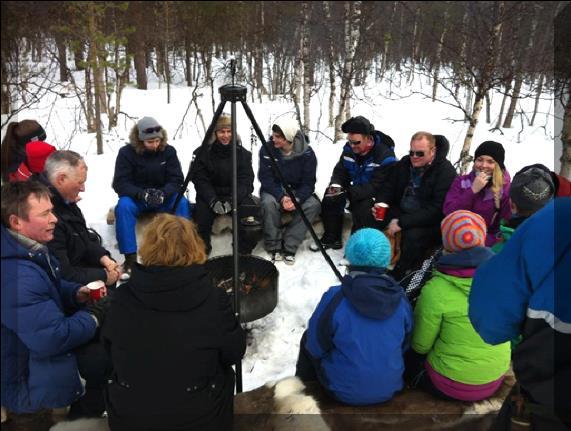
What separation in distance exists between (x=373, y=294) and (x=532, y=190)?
130 centimetres

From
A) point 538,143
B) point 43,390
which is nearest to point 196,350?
point 43,390

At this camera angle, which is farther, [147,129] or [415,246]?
[147,129]

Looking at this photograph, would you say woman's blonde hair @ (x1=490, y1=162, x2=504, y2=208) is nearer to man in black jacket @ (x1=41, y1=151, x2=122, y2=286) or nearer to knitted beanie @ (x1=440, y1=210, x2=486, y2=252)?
knitted beanie @ (x1=440, y1=210, x2=486, y2=252)

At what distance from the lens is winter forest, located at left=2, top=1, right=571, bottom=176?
19.7ft

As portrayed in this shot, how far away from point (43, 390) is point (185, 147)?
22.8ft

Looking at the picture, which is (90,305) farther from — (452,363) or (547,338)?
(547,338)

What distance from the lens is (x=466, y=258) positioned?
2.07 m

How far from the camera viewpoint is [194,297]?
171 cm

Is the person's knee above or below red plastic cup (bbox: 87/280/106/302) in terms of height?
above

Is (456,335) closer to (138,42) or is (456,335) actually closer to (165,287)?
(165,287)

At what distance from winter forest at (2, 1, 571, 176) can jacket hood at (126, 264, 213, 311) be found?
2.74m

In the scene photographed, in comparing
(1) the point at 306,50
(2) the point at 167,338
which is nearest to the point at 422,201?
(2) the point at 167,338

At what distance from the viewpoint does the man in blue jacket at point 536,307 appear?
1.16 meters

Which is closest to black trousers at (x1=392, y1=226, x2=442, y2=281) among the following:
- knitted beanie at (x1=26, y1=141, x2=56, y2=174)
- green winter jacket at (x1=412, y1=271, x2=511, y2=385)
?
green winter jacket at (x1=412, y1=271, x2=511, y2=385)
